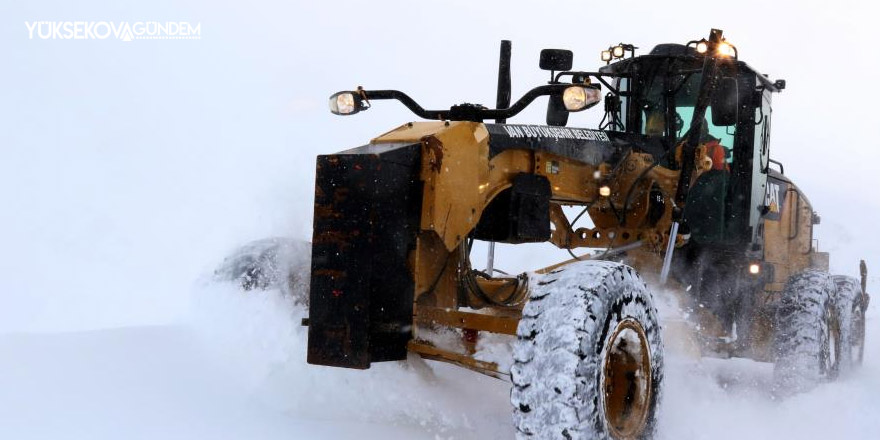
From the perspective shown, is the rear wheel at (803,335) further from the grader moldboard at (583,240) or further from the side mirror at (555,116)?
the side mirror at (555,116)

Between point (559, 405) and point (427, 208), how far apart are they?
1.22m

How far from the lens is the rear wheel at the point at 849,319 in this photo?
7180 millimetres

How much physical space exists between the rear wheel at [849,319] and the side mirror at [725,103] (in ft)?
7.52

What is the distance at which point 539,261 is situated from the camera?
32.2 feet

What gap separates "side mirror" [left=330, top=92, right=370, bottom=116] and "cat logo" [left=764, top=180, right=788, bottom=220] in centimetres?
374

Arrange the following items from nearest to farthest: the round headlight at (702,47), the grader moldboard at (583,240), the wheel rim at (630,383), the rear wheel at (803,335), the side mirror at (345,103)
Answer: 1. the grader moldboard at (583,240)
2. the wheel rim at (630,383)
3. the side mirror at (345,103)
4. the round headlight at (702,47)
5. the rear wheel at (803,335)

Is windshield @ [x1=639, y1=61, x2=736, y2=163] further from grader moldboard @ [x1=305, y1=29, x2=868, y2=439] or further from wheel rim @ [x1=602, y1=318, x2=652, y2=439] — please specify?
wheel rim @ [x1=602, y1=318, x2=652, y2=439]

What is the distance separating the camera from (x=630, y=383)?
431 cm

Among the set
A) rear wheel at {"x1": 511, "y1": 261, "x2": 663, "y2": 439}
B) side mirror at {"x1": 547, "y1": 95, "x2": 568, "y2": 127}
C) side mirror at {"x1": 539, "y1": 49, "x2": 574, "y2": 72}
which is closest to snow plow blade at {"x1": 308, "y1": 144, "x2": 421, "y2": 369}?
rear wheel at {"x1": 511, "y1": 261, "x2": 663, "y2": 439}

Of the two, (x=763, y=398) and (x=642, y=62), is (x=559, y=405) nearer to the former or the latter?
(x=763, y=398)

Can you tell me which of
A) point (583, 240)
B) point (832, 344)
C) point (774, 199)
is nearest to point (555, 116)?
point (583, 240)

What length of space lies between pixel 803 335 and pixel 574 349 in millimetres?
3231

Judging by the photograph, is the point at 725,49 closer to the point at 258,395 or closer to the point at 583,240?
the point at 583,240

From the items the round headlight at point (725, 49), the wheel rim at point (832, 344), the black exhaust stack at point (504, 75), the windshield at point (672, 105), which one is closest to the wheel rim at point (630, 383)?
the black exhaust stack at point (504, 75)
